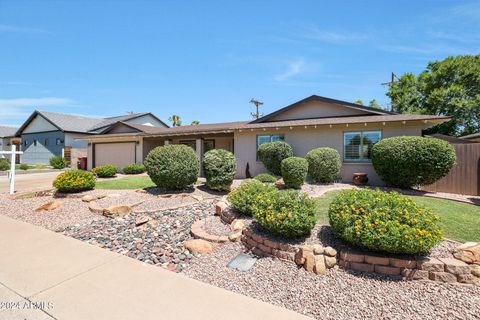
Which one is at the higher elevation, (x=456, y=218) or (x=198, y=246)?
(x=456, y=218)

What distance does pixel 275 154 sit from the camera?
12102 millimetres

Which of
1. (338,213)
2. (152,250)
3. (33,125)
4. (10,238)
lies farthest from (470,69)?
(33,125)

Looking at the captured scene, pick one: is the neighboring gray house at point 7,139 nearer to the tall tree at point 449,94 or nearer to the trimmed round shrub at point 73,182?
the trimmed round shrub at point 73,182

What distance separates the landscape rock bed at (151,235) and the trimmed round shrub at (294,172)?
3491 mm

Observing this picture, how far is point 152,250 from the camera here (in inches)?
185

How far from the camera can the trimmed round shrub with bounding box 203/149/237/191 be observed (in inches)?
355

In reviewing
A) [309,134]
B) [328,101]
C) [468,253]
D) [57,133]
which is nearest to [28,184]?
[309,134]

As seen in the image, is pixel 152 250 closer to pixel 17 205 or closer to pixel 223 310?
pixel 223 310

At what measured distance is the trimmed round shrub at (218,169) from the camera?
355 inches

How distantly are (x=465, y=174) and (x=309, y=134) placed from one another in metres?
6.37

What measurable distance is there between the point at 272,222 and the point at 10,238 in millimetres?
5680

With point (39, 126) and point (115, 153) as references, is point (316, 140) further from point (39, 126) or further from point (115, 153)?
point (39, 126)

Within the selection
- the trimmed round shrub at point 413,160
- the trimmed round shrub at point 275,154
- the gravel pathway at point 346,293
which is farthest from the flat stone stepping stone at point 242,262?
the trimmed round shrub at point 275,154

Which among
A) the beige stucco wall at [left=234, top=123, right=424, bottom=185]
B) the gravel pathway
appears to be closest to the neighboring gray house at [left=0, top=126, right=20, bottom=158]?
the beige stucco wall at [left=234, top=123, right=424, bottom=185]
